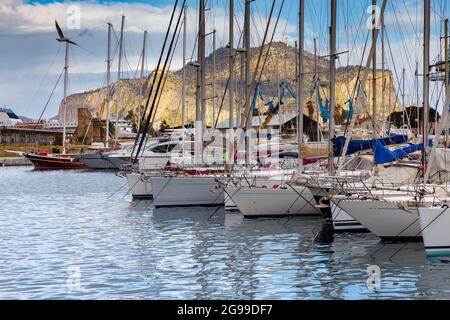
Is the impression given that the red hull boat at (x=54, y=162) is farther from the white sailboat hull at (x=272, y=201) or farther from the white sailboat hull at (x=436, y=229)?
the white sailboat hull at (x=436, y=229)

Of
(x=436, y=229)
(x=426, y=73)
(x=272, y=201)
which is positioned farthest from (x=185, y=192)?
(x=436, y=229)

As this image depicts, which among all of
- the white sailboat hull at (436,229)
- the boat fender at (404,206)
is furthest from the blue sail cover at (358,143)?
the white sailboat hull at (436,229)

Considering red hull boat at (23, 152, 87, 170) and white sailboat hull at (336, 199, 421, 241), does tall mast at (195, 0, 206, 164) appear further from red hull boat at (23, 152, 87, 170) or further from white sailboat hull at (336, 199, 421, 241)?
red hull boat at (23, 152, 87, 170)

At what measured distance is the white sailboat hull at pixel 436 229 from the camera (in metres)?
21.1

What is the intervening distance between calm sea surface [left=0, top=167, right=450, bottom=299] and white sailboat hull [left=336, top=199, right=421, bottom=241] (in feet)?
1.51

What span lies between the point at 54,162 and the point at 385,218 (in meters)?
86.0

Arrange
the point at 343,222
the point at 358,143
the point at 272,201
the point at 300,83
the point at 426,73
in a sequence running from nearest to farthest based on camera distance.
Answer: the point at 426,73, the point at 343,222, the point at 300,83, the point at 272,201, the point at 358,143

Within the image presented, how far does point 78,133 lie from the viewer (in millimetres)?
183625

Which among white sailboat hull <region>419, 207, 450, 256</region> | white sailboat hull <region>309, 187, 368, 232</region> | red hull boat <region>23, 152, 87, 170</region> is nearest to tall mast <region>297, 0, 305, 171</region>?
white sailboat hull <region>309, 187, 368, 232</region>

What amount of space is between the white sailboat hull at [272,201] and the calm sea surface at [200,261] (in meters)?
0.95

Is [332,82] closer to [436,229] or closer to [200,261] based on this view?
[436,229]

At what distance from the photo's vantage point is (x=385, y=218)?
77.8 feet
